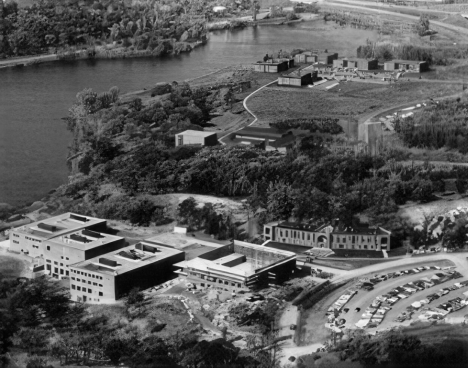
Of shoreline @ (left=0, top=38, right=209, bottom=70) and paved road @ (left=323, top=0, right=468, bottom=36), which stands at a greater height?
paved road @ (left=323, top=0, right=468, bottom=36)

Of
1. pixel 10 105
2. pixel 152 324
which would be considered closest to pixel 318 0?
pixel 10 105

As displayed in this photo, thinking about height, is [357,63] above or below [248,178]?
below

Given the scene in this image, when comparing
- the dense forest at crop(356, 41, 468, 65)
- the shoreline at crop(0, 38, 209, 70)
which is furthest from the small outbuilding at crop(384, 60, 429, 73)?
the shoreline at crop(0, 38, 209, 70)

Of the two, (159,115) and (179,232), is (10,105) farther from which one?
(179,232)

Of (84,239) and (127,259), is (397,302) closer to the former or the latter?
(127,259)

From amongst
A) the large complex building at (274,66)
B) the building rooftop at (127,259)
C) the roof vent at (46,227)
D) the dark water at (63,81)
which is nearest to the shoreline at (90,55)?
the dark water at (63,81)

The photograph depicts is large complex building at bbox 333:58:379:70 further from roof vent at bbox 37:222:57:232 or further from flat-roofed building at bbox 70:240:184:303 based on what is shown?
flat-roofed building at bbox 70:240:184:303

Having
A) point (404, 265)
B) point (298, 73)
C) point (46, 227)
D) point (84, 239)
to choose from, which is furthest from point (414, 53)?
point (84, 239)
